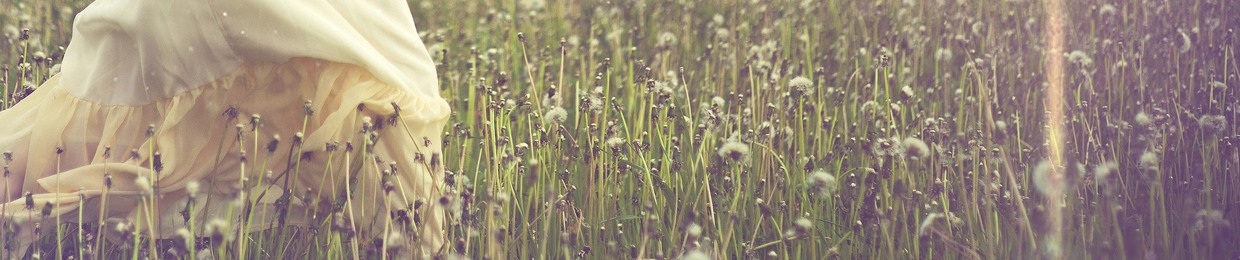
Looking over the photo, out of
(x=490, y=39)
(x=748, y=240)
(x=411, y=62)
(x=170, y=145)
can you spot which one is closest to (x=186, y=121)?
(x=170, y=145)

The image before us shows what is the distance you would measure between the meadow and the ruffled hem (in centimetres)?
9

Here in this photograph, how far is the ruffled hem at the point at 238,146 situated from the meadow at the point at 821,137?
0.09 meters

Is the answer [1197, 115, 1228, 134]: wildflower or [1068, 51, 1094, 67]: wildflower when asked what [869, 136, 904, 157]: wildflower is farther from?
[1068, 51, 1094, 67]: wildflower

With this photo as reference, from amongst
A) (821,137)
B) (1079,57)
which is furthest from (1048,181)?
(1079,57)

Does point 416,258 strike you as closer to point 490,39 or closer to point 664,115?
point 664,115

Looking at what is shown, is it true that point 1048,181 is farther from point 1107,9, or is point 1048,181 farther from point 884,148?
point 1107,9

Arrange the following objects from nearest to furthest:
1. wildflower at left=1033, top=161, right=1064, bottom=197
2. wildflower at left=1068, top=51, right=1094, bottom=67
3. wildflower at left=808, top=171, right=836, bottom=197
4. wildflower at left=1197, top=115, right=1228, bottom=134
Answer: wildflower at left=1033, top=161, right=1064, bottom=197 → wildflower at left=808, top=171, right=836, bottom=197 → wildflower at left=1197, top=115, right=1228, bottom=134 → wildflower at left=1068, top=51, right=1094, bottom=67

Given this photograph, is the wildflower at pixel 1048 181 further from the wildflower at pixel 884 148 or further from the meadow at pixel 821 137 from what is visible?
the wildflower at pixel 884 148

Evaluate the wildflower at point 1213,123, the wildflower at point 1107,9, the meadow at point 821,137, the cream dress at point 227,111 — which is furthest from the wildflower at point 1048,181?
the wildflower at point 1107,9

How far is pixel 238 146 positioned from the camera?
2.19 metres

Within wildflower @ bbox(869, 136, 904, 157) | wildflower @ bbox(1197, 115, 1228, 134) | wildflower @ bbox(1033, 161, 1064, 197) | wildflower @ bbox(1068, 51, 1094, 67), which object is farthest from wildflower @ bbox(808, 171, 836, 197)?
wildflower @ bbox(1068, 51, 1094, 67)

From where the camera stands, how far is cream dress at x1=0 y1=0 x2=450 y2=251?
6.89ft

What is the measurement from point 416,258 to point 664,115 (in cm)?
92

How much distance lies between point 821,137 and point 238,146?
5.08 feet
